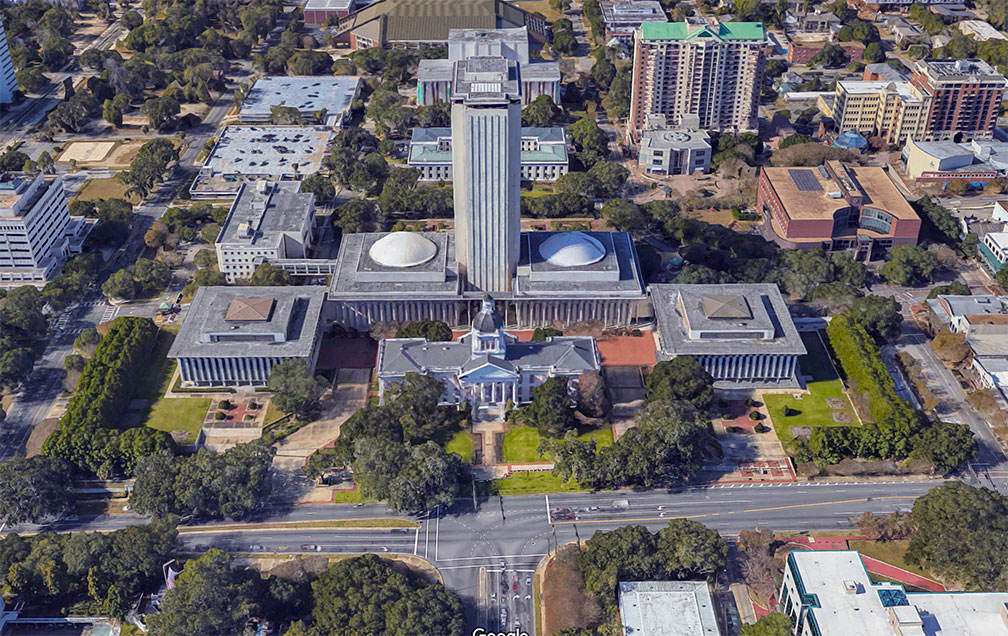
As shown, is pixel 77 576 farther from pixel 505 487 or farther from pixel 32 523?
pixel 505 487

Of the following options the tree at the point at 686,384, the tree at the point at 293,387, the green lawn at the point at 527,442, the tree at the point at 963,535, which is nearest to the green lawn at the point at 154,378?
the tree at the point at 293,387

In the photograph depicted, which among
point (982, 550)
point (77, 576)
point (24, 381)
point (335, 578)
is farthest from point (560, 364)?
point (24, 381)

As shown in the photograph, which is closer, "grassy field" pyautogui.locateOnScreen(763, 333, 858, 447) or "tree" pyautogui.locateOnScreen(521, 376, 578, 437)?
"tree" pyautogui.locateOnScreen(521, 376, 578, 437)

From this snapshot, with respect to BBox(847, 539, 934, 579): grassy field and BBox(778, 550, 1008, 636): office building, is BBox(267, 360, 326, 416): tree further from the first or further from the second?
BBox(847, 539, 934, 579): grassy field

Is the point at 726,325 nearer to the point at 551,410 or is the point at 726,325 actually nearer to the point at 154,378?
the point at 551,410

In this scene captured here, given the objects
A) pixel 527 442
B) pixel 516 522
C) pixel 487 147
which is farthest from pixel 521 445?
pixel 487 147

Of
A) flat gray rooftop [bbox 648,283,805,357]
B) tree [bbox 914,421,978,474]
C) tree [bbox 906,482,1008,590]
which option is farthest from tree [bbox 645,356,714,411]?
tree [bbox 906,482,1008,590]
